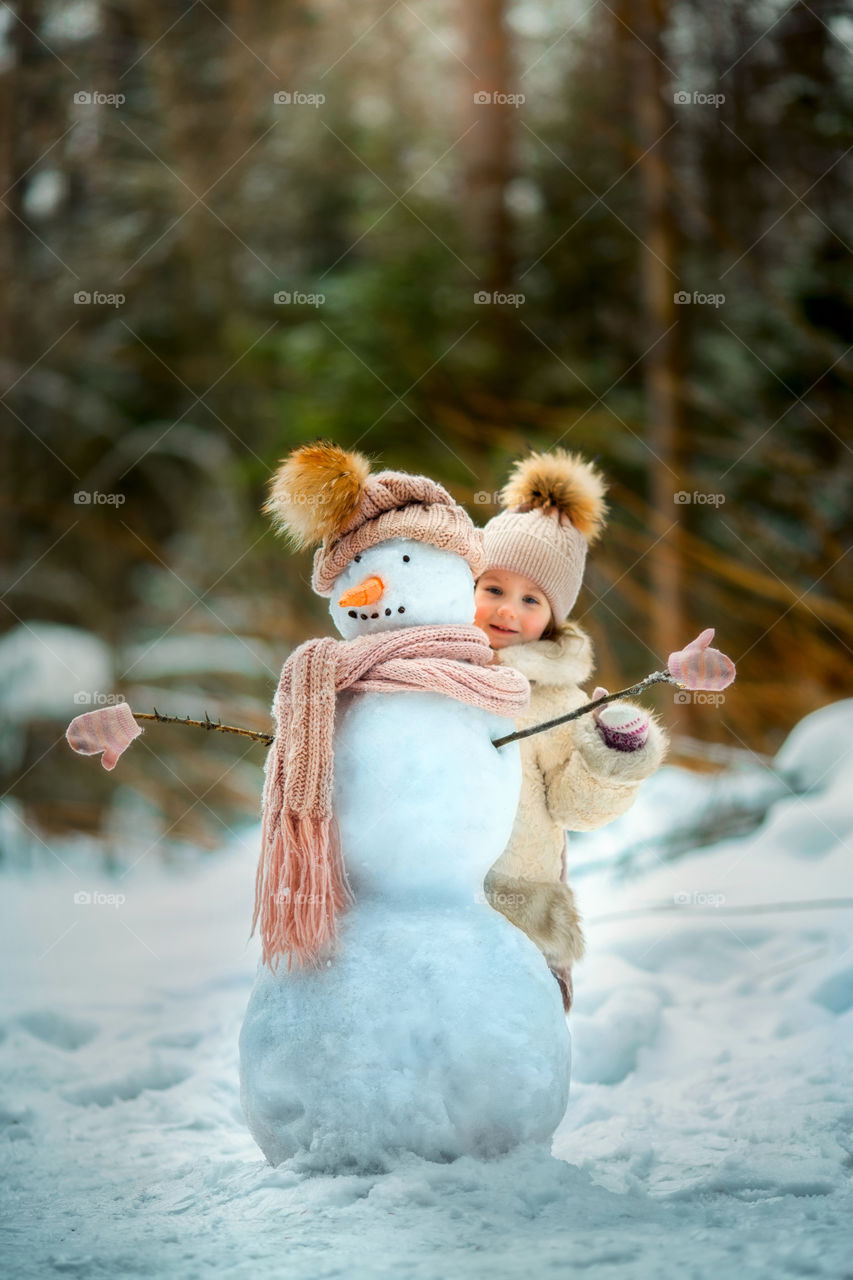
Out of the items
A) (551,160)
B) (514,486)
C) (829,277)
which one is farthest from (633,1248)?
(551,160)

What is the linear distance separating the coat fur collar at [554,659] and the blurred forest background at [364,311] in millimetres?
2253

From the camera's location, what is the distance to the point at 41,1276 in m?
1.07

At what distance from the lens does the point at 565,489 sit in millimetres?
1755

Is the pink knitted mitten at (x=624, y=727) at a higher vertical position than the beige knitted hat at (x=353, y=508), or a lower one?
lower

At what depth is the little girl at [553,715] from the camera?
1.55m

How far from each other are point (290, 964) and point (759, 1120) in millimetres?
685

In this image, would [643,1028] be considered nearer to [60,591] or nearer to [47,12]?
[60,591]
